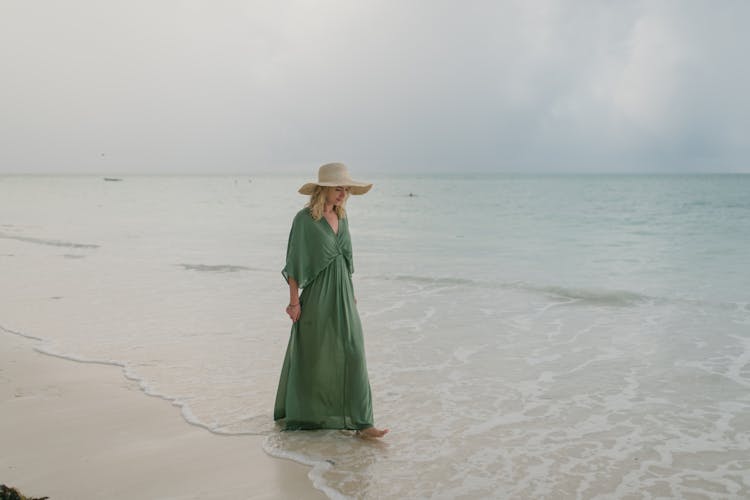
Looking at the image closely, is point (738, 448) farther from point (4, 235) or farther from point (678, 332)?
point (4, 235)

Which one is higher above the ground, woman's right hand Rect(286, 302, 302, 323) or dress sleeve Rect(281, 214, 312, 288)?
dress sleeve Rect(281, 214, 312, 288)

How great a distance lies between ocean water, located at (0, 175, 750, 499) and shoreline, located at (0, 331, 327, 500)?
0.21 m

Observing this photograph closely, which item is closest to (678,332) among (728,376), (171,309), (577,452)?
(728,376)

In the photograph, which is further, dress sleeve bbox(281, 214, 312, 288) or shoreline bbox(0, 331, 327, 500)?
dress sleeve bbox(281, 214, 312, 288)

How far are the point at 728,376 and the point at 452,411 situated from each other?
2918mm

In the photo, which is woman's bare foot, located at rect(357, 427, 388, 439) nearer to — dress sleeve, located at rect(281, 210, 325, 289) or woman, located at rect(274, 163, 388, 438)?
woman, located at rect(274, 163, 388, 438)

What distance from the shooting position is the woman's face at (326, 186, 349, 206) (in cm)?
450

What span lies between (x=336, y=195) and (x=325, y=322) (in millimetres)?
828

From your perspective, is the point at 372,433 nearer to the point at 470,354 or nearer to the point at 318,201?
the point at 318,201

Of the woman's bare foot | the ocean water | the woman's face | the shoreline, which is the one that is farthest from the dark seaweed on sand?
the woman's face

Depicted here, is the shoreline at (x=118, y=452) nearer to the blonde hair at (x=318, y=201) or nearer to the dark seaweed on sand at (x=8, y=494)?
the dark seaweed on sand at (x=8, y=494)

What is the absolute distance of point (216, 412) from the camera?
525cm

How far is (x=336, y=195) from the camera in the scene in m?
4.51

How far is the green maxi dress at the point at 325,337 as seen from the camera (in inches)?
178
